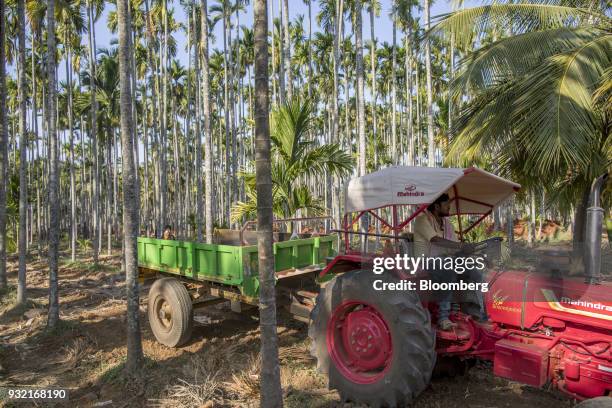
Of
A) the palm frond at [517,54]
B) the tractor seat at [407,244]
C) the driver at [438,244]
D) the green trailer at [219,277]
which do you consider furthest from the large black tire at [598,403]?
the palm frond at [517,54]

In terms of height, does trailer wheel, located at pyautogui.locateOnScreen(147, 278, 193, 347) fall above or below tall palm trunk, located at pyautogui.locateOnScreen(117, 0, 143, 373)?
below

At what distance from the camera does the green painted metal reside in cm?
612

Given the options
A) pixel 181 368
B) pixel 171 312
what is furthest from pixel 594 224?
pixel 171 312

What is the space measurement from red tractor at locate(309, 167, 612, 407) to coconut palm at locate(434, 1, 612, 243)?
271cm

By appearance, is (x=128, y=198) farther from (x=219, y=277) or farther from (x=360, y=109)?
(x=360, y=109)

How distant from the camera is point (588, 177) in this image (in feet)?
26.7

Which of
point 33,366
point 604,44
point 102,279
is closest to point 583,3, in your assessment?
point 604,44

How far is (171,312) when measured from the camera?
7027 millimetres

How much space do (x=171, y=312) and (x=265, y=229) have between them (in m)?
3.78

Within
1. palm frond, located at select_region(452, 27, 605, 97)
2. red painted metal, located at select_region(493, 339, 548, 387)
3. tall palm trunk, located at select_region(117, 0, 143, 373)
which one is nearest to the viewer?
red painted metal, located at select_region(493, 339, 548, 387)

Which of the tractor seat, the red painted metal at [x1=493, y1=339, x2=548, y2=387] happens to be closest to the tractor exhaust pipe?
the red painted metal at [x1=493, y1=339, x2=548, y2=387]

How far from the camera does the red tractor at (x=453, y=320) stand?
3.69 meters

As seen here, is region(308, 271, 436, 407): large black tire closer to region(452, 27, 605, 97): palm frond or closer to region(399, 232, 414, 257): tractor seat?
region(399, 232, 414, 257): tractor seat

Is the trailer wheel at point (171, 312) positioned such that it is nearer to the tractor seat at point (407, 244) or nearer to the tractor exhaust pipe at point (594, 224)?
the tractor seat at point (407, 244)
